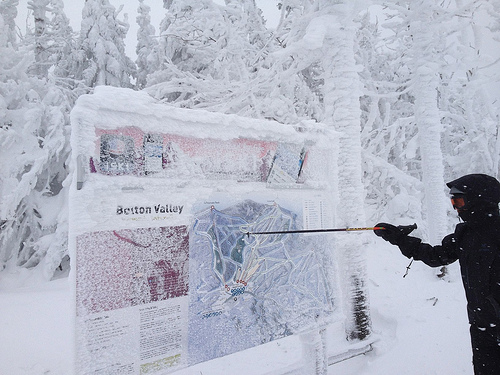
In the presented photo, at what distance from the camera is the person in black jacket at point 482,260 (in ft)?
7.27

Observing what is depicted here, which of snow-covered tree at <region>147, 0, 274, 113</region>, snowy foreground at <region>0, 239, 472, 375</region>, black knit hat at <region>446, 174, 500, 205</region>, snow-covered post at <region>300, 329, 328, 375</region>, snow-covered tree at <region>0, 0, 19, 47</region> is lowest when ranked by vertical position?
snowy foreground at <region>0, 239, 472, 375</region>

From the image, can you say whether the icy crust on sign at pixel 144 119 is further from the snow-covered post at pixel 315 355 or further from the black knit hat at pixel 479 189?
the snow-covered post at pixel 315 355

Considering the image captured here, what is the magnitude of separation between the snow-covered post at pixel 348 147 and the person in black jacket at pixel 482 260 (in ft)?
5.93

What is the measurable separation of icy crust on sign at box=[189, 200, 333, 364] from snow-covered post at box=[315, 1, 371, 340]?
1.44m

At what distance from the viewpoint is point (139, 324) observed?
1.94 meters

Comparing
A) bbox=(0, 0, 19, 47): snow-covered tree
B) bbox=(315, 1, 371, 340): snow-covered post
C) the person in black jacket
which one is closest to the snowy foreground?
bbox=(315, 1, 371, 340): snow-covered post

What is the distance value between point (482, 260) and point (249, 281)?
1817 mm

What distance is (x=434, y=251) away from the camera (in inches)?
106

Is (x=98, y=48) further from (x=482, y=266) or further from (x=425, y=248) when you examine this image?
(x=482, y=266)

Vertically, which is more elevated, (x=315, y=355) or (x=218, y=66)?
(x=218, y=66)

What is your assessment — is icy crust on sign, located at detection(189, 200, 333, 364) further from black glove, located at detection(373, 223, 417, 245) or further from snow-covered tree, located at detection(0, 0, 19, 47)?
snow-covered tree, located at detection(0, 0, 19, 47)

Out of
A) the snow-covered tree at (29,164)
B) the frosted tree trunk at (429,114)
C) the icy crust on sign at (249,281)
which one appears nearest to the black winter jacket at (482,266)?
the icy crust on sign at (249,281)

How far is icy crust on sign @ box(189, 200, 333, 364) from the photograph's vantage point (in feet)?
7.27

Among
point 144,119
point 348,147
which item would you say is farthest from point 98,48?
point 144,119
